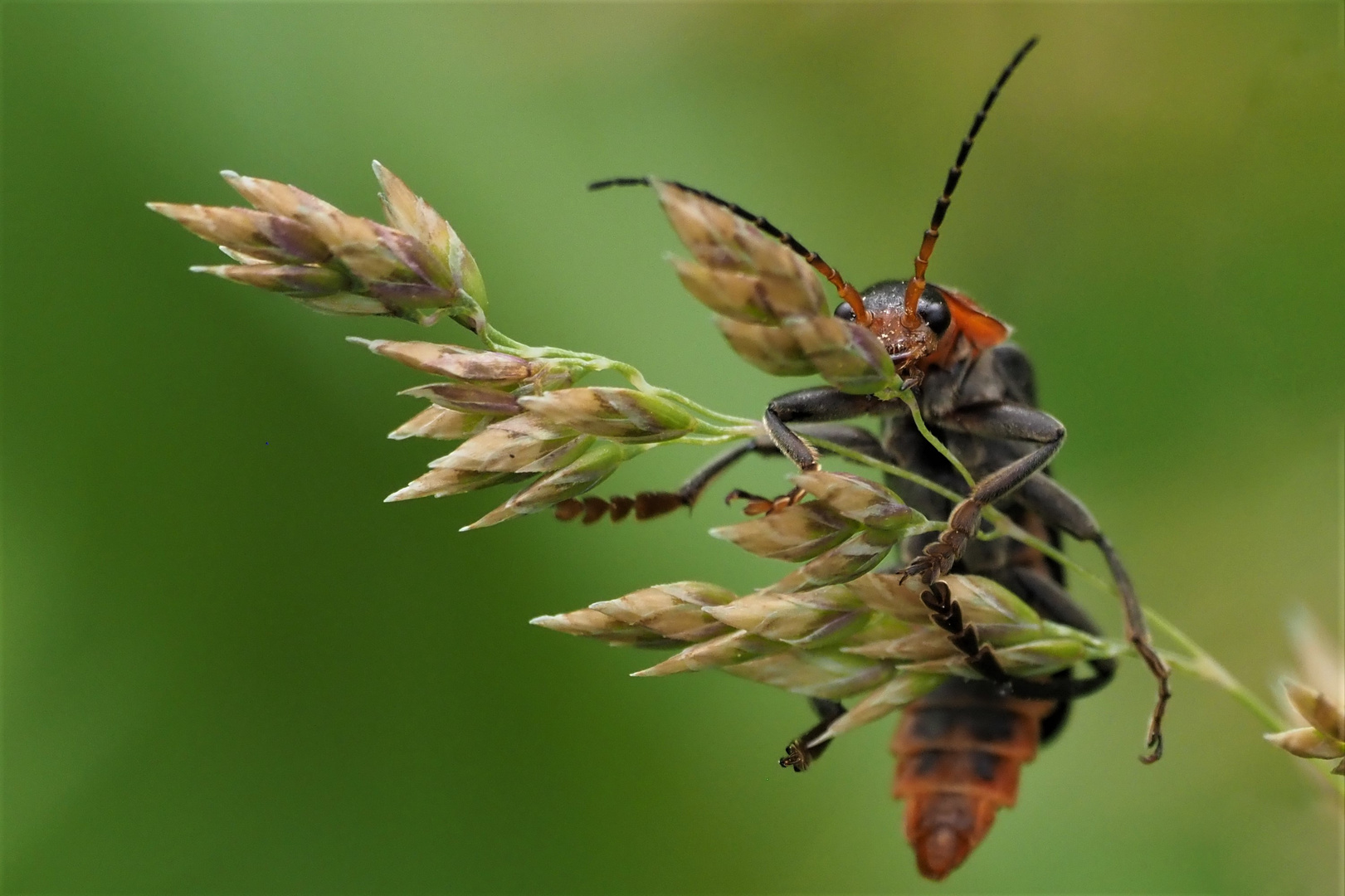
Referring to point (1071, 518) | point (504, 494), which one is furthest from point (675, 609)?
point (504, 494)

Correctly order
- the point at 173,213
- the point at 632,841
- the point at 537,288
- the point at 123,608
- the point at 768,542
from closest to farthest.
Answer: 1. the point at 173,213
2. the point at 768,542
3. the point at 123,608
4. the point at 632,841
5. the point at 537,288

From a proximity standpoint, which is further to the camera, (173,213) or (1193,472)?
(1193,472)

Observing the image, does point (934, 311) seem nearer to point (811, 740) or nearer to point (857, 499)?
point (857, 499)

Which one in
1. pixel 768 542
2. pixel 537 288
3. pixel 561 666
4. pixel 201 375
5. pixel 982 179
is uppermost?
pixel 982 179

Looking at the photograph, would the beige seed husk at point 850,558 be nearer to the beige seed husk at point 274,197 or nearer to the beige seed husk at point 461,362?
the beige seed husk at point 461,362

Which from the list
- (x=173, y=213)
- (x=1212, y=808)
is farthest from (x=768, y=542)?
(x=1212, y=808)

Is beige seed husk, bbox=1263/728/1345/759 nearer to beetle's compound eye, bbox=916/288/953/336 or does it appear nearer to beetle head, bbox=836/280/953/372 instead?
beetle head, bbox=836/280/953/372

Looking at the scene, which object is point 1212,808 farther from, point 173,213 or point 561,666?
point 173,213
